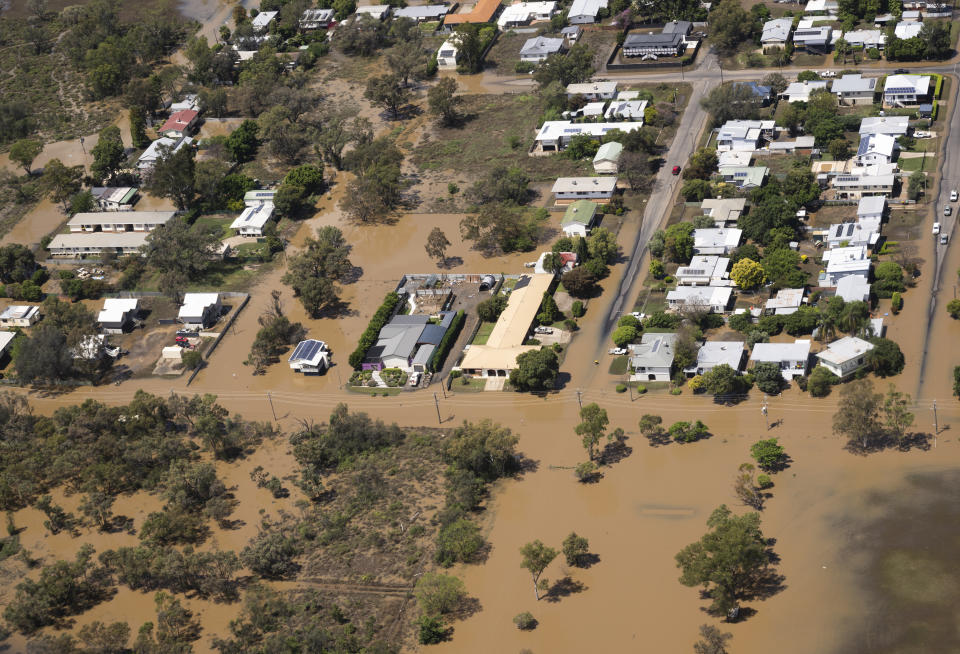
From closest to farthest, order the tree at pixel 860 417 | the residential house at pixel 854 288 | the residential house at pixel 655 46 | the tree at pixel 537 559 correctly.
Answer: the tree at pixel 537 559
the tree at pixel 860 417
the residential house at pixel 854 288
the residential house at pixel 655 46

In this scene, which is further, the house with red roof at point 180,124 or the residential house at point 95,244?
the house with red roof at point 180,124

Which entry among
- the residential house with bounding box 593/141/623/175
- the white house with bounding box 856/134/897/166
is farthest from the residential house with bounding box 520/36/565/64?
the white house with bounding box 856/134/897/166

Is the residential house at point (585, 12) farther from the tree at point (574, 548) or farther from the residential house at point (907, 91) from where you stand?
the tree at point (574, 548)

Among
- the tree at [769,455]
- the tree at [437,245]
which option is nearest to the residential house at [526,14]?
the tree at [437,245]

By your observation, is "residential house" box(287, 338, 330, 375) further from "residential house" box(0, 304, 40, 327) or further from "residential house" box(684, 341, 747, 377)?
"residential house" box(684, 341, 747, 377)

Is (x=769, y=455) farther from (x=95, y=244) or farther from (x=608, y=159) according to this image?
(x=95, y=244)
